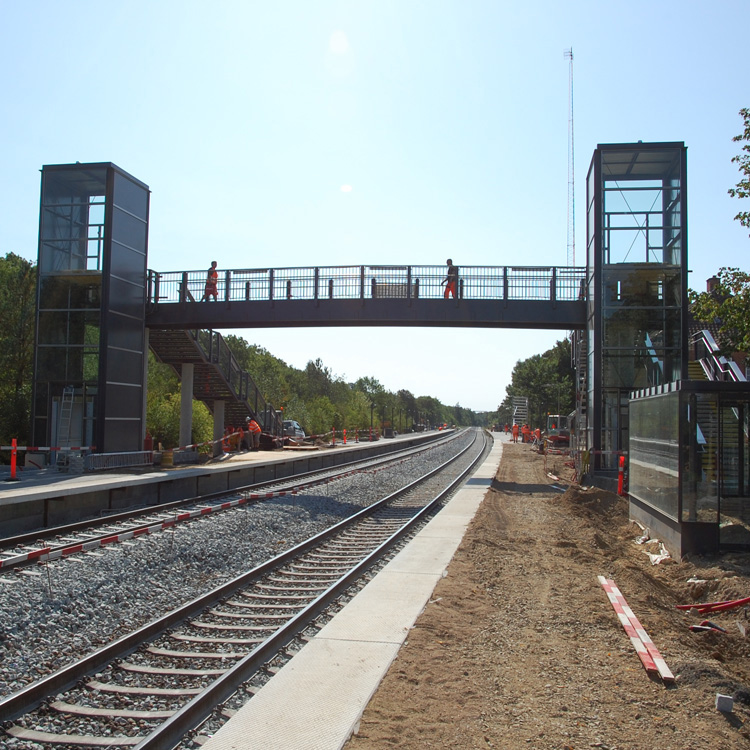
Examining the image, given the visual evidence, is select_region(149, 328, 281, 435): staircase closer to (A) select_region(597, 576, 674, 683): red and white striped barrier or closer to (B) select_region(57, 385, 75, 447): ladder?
(B) select_region(57, 385, 75, 447): ladder

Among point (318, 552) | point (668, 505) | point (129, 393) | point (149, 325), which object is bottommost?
point (318, 552)

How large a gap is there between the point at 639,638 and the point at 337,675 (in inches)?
117

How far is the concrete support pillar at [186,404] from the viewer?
98.3 feet

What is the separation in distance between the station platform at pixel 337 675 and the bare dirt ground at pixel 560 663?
163 mm

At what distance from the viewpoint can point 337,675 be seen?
19.8 feet

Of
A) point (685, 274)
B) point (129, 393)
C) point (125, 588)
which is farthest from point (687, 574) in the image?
point (129, 393)

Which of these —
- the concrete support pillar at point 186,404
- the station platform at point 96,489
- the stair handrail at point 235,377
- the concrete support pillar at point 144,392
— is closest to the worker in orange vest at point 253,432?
the stair handrail at point 235,377

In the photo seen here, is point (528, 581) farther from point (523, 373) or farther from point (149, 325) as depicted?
point (523, 373)

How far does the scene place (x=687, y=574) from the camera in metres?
10.4

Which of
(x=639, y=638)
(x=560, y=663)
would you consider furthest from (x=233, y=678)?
(x=639, y=638)

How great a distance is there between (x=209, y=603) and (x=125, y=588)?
4.19ft

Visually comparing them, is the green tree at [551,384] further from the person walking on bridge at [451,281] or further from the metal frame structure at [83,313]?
the metal frame structure at [83,313]

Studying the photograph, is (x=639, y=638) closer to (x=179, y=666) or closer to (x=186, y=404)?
(x=179, y=666)

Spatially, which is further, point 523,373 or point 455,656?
point 523,373
